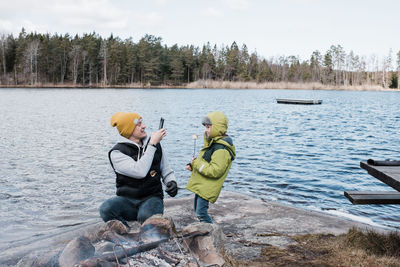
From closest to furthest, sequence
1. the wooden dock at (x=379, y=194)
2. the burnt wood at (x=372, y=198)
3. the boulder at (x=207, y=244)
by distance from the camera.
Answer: the boulder at (x=207, y=244), the wooden dock at (x=379, y=194), the burnt wood at (x=372, y=198)

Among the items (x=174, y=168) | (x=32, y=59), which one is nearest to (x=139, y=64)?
(x=32, y=59)

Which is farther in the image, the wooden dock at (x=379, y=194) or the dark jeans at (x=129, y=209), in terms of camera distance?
the dark jeans at (x=129, y=209)

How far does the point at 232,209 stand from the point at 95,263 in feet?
11.4

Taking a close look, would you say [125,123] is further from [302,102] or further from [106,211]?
[302,102]

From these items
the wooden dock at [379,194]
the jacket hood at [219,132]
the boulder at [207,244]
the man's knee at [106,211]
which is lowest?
the boulder at [207,244]

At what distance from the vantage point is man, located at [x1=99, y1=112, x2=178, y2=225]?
12.7 feet

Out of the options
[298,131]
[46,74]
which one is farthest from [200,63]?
[298,131]

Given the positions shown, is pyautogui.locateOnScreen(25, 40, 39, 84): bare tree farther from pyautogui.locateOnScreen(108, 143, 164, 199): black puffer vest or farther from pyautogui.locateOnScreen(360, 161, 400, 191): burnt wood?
pyautogui.locateOnScreen(360, 161, 400, 191): burnt wood

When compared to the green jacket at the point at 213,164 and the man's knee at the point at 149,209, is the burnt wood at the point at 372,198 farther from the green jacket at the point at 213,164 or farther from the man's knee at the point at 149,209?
the man's knee at the point at 149,209

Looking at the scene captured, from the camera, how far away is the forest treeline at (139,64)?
Result: 81.0m

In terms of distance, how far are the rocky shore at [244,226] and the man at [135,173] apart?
318 mm

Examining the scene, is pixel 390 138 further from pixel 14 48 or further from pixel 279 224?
pixel 14 48

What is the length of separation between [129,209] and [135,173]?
17.9 inches

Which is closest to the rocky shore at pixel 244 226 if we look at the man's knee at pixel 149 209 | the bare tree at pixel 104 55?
the man's knee at pixel 149 209
